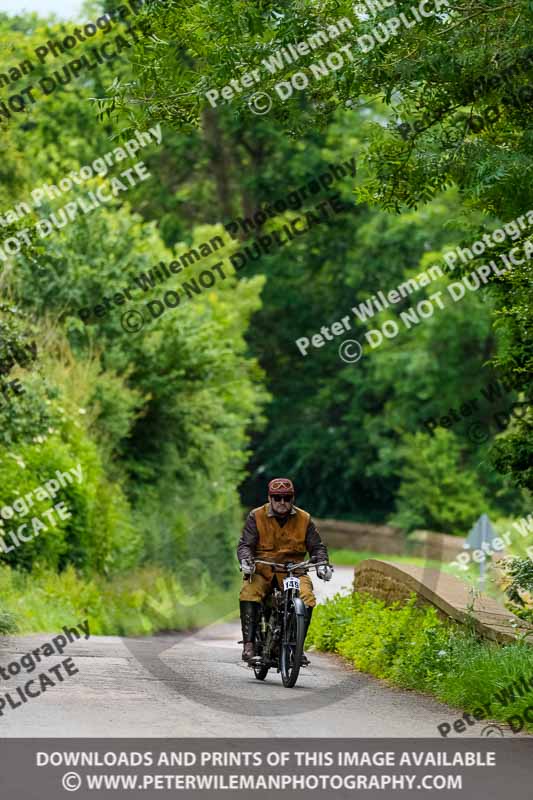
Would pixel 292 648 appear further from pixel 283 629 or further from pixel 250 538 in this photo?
pixel 250 538

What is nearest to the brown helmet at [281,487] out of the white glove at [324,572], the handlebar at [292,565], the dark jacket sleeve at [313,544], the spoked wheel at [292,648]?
the dark jacket sleeve at [313,544]

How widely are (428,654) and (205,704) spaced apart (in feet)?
9.52

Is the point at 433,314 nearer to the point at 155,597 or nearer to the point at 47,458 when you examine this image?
the point at 155,597

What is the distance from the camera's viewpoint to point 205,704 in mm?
11375

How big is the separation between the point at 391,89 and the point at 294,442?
4586 cm

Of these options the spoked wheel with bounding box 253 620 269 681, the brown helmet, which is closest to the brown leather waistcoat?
the brown helmet

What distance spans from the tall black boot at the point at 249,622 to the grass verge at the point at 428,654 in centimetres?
143

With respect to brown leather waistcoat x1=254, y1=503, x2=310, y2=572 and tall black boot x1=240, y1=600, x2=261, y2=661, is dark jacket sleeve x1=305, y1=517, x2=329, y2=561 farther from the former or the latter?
tall black boot x1=240, y1=600, x2=261, y2=661

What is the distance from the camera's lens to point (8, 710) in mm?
10594

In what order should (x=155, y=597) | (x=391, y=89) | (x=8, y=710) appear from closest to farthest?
1. (x=8, y=710)
2. (x=391, y=89)
3. (x=155, y=597)

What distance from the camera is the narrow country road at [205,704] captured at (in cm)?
1003

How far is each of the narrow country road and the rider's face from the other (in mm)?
1563

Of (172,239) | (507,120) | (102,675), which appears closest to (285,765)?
(102,675)

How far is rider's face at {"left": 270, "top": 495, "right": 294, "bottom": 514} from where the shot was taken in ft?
44.1
